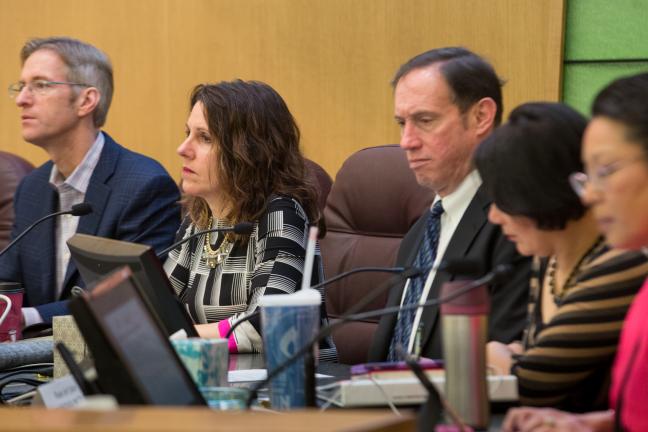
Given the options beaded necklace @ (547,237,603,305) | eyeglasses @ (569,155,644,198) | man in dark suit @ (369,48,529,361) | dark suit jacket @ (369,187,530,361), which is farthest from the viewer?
man in dark suit @ (369,48,529,361)

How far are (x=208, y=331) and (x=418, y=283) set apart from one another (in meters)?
0.56

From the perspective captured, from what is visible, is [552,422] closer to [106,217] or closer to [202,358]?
[202,358]

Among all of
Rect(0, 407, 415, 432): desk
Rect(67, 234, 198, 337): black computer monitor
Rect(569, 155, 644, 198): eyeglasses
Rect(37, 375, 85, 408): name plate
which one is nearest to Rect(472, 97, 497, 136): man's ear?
Rect(67, 234, 198, 337): black computer monitor

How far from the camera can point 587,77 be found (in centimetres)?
371

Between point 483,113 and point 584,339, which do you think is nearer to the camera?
point 584,339

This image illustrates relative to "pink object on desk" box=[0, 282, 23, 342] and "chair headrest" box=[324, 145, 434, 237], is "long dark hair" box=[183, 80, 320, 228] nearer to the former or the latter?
"chair headrest" box=[324, 145, 434, 237]

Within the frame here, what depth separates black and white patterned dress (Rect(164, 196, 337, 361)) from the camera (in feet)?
8.97

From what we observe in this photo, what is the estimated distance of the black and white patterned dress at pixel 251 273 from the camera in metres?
2.73

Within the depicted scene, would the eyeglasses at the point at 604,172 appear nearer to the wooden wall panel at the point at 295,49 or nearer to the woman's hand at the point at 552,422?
the woman's hand at the point at 552,422

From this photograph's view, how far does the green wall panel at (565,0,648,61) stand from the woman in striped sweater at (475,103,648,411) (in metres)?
1.88

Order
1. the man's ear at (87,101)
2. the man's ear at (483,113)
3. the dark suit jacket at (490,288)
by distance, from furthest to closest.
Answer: the man's ear at (87,101)
the man's ear at (483,113)
the dark suit jacket at (490,288)

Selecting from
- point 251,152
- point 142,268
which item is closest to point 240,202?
point 251,152

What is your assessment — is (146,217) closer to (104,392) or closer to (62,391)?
(62,391)

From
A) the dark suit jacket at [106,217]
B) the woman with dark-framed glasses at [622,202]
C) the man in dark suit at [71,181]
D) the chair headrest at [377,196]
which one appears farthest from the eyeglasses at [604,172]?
the dark suit jacket at [106,217]
